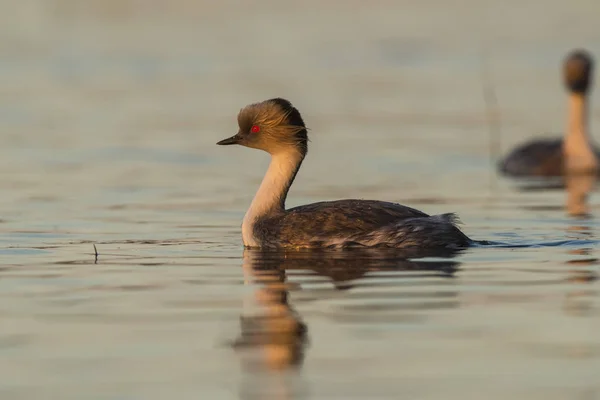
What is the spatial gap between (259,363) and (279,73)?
24.4 meters

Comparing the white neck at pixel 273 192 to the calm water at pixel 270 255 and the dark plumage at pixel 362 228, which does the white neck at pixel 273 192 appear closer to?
the dark plumage at pixel 362 228

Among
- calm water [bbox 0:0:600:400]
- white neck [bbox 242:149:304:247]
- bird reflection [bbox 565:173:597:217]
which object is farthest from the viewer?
bird reflection [bbox 565:173:597:217]

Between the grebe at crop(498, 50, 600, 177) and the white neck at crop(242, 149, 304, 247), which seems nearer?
the white neck at crop(242, 149, 304, 247)

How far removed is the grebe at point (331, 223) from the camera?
13.7 meters

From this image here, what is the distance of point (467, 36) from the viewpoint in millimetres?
41750

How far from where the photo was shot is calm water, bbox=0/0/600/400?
28.7ft

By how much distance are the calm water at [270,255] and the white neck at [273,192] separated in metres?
0.27

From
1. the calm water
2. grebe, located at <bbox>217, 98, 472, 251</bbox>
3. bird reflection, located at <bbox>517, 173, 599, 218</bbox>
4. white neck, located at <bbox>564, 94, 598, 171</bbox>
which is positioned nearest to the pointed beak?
grebe, located at <bbox>217, 98, 472, 251</bbox>

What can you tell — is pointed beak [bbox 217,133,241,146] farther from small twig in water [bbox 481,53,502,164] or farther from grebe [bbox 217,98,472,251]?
small twig in water [bbox 481,53,502,164]

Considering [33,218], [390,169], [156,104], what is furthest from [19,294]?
[156,104]

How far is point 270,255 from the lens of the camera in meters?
13.6

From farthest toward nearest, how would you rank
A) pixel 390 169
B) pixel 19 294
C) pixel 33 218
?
pixel 390 169, pixel 33 218, pixel 19 294

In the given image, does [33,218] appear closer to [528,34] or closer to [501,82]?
[501,82]

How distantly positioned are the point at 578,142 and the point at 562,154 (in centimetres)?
29
